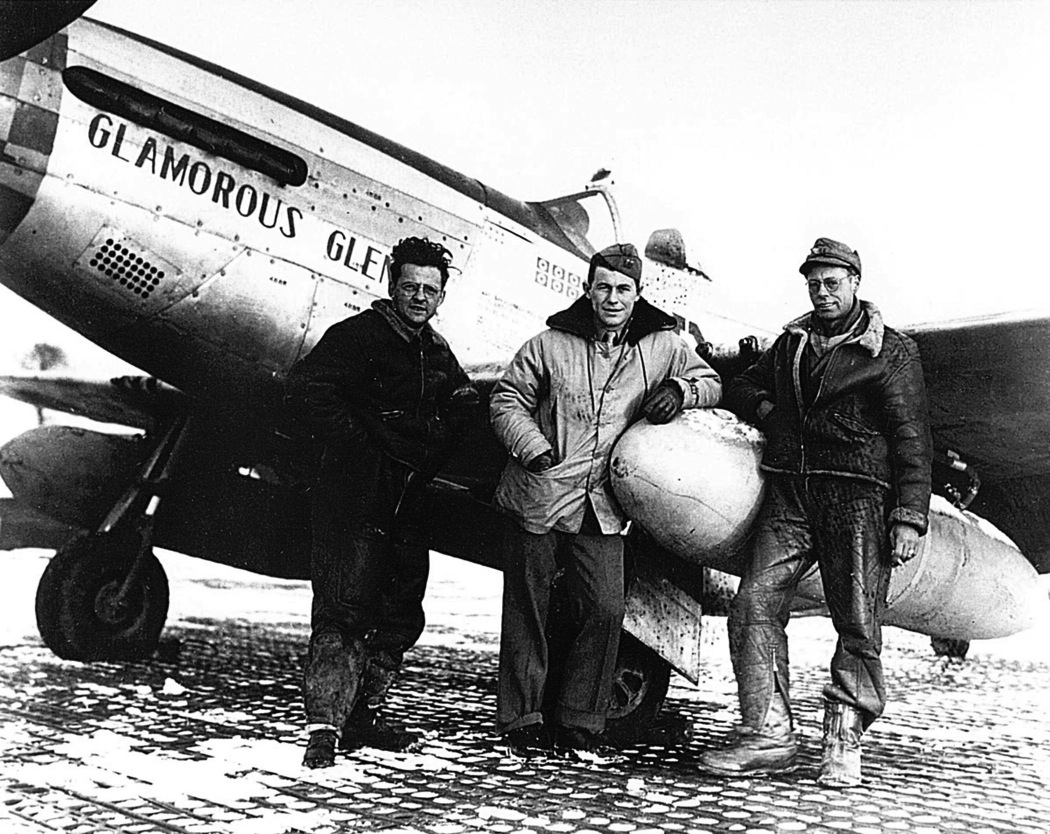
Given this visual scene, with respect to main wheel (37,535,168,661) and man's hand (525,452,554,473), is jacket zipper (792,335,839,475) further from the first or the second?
main wheel (37,535,168,661)

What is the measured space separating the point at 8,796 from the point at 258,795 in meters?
0.59

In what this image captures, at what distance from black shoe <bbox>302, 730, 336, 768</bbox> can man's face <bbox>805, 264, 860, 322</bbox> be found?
2.02m

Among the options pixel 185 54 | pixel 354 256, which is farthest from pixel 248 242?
pixel 185 54

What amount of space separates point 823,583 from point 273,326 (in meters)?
2.42

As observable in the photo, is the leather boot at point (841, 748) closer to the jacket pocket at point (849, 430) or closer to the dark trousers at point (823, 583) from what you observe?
the dark trousers at point (823, 583)

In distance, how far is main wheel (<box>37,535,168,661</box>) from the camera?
469 centimetres

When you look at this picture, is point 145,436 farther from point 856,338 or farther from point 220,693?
point 856,338

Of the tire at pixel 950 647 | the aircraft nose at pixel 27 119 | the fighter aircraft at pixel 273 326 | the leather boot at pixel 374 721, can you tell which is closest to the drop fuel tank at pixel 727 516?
the fighter aircraft at pixel 273 326

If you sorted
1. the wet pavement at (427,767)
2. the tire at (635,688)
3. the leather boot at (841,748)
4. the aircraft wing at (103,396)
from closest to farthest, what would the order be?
the wet pavement at (427,767), the leather boot at (841,748), the tire at (635,688), the aircraft wing at (103,396)

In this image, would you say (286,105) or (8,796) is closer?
(8,796)

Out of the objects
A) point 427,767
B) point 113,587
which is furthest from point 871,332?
point 113,587

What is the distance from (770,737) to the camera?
3037 mm

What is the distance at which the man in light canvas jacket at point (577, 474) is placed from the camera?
3.17 meters

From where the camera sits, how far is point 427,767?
9.39 ft
